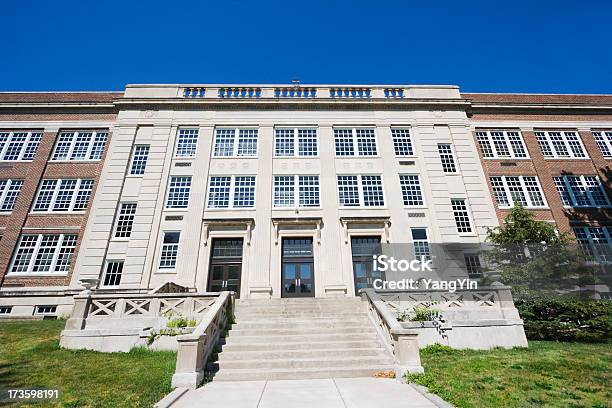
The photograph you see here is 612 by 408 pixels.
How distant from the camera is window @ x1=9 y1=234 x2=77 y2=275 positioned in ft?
58.8

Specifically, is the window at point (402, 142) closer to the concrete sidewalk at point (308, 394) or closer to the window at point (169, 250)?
the window at point (169, 250)

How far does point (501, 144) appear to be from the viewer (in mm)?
23297

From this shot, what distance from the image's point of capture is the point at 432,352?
10406 mm

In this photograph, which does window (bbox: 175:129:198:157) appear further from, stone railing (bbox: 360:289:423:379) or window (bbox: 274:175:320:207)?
stone railing (bbox: 360:289:423:379)

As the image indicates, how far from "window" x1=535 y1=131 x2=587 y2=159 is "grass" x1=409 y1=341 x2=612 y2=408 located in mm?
17702

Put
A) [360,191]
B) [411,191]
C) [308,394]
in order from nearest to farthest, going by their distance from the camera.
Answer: [308,394] → [360,191] → [411,191]

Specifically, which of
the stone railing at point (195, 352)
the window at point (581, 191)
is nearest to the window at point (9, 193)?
the stone railing at point (195, 352)

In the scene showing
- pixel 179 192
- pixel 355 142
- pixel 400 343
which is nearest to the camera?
pixel 400 343

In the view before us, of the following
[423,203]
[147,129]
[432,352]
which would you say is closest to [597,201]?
[423,203]

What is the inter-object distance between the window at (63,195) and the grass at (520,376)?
71.0 ft

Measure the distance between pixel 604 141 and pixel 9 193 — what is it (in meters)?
43.7

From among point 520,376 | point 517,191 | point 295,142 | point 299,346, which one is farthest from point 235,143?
point 517,191

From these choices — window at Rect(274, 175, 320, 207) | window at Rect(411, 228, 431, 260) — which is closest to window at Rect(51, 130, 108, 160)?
window at Rect(274, 175, 320, 207)

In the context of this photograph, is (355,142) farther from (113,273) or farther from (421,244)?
(113,273)
